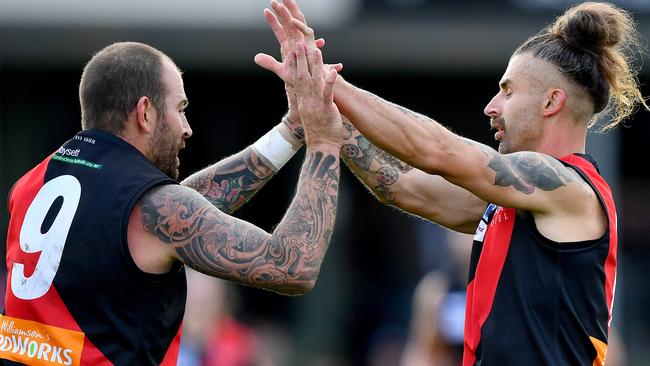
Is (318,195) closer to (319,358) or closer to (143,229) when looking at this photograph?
(143,229)

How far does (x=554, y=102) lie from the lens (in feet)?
18.0

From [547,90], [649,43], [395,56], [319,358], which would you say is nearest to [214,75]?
[395,56]

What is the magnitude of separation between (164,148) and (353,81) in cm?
885

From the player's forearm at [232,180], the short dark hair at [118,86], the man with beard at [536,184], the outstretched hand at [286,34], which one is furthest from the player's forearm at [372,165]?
the short dark hair at [118,86]

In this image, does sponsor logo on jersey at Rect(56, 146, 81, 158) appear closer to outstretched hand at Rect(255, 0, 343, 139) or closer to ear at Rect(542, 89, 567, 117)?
outstretched hand at Rect(255, 0, 343, 139)

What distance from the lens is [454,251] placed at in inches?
370

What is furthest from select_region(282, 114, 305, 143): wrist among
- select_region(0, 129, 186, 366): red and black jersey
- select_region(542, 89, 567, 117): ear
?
select_region(542, 89, 567, 117): ear

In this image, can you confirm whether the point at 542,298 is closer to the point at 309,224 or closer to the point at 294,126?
the point at 309,224

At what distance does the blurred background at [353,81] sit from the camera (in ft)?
41.0

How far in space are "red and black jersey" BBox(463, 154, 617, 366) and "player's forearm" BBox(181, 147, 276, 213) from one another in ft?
4.07

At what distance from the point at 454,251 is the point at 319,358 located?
5.06 metres

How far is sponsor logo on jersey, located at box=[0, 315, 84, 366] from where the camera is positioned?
479cm

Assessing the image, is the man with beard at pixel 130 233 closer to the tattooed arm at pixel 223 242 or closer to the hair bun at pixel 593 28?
the tattooed arm at pixel 223 242

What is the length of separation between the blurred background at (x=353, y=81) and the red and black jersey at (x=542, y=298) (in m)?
6.04
